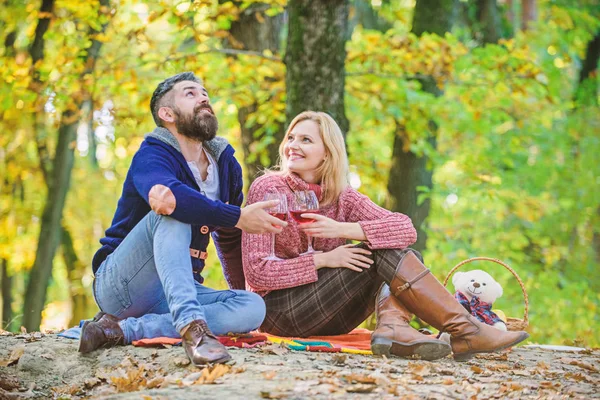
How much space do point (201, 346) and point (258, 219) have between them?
727 mm

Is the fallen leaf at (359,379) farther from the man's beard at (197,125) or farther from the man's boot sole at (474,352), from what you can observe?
the man's beard at (197,125)

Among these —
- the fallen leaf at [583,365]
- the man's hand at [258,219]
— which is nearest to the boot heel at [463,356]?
the fallen leaf at [583,365]

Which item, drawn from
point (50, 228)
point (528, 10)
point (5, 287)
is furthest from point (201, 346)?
point (528, 10)

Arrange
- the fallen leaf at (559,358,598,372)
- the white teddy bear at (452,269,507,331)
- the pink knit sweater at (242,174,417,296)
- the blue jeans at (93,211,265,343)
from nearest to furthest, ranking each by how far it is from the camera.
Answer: the blue jeans at (93,211,265,343), the pink knit sweater at (242,174,417,296), the fallen leaf at (559,358,598,372), the white teddy bear at (452,269,507,331)

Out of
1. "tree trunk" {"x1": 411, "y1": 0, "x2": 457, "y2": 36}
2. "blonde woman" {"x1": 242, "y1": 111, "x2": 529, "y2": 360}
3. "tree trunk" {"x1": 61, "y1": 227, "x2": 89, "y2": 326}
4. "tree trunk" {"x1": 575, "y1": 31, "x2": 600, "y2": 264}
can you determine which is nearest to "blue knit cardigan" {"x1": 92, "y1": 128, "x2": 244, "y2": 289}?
"blonde woman" {"x1": 242, "y1": 111, "x2": 529, "y2": 360}

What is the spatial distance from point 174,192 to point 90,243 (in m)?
12.7

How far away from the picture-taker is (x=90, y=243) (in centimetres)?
1552

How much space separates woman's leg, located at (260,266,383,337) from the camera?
13.3ft

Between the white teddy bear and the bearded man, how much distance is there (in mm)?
1419

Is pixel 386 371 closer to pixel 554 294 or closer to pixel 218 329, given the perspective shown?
pixel 218 329

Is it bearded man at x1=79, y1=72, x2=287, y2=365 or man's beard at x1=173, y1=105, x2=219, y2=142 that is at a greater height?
man's beard at x1=173, y1=105, x2=219, y2=142

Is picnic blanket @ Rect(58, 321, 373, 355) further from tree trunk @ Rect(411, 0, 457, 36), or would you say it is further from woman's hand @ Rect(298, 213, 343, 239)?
tree trunk @ Rect(411, 0, 457, 36)

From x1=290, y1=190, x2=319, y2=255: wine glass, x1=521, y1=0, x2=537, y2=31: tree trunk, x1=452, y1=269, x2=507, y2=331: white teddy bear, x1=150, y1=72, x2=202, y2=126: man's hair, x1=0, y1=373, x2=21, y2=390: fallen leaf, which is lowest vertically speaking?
x1=0, y1=373, x2=21, y2=390: fallen leaf

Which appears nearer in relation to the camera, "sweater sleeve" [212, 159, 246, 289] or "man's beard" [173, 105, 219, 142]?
"man's beard" [173, 105, 219, 142]
